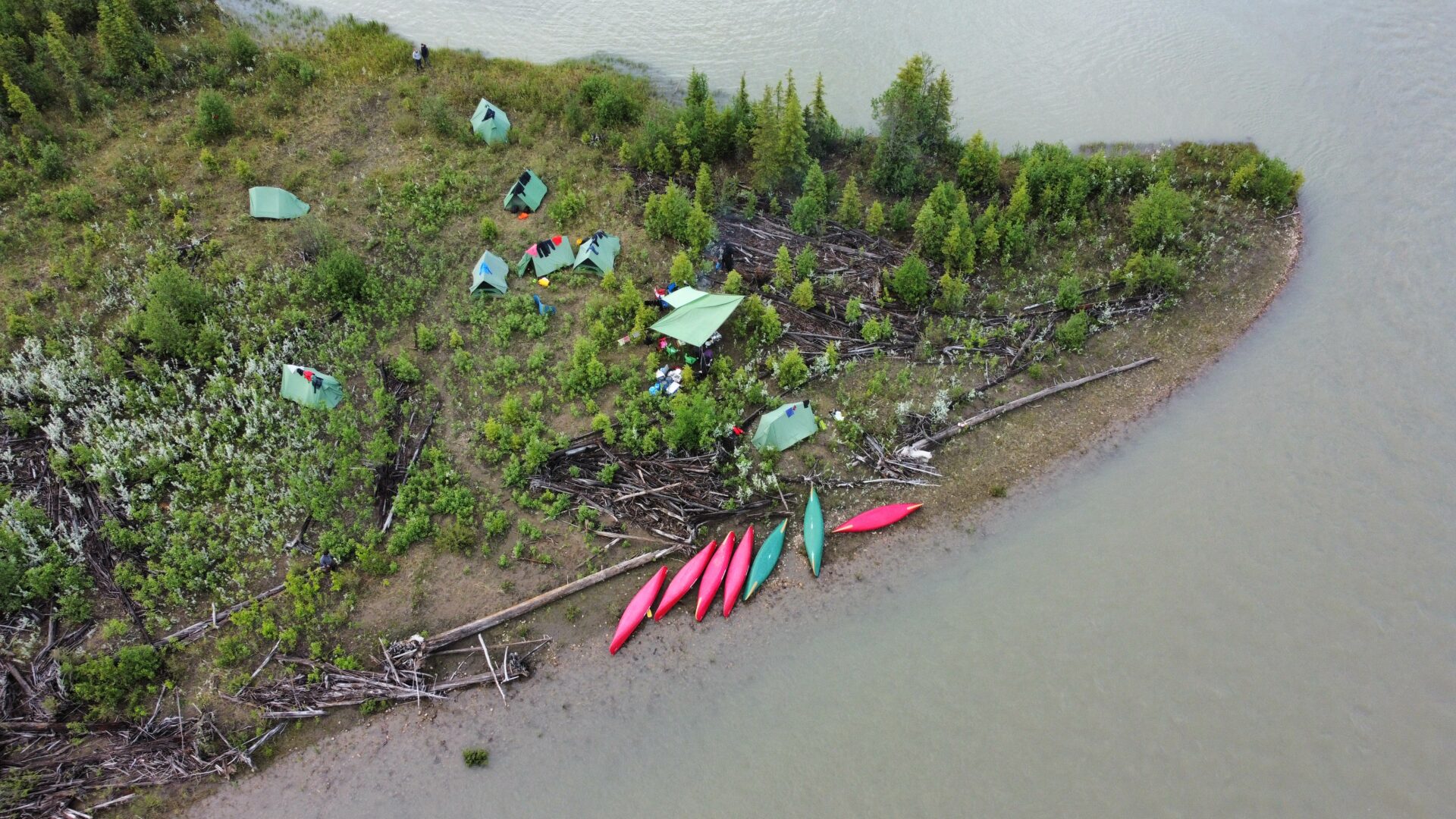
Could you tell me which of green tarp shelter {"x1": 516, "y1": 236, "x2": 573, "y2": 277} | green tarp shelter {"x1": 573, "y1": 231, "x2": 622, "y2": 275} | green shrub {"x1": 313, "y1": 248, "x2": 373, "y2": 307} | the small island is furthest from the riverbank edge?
green shrub {"x1": 313, "y1": 248, "x2": 373, "y2": 307}

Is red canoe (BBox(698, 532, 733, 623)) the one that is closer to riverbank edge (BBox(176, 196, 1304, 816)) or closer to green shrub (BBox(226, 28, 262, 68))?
riverbank edge (BBox(176, 196, 1304, 816))

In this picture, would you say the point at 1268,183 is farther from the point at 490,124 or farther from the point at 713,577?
the point at 490,124

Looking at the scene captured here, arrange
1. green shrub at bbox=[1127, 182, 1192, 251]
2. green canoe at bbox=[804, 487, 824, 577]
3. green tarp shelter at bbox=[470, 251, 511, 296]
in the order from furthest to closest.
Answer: green shrub at bbox=[1127, 182, 1192, 251] → green tarp shelter at bbox=[470, 251, 511, 296] → green canoe at bbox=[804, 487, 824, 577]

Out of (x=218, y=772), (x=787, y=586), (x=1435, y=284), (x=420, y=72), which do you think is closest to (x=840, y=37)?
(x=420, y=72)

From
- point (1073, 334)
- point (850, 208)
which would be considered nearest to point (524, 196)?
point (850, 208)

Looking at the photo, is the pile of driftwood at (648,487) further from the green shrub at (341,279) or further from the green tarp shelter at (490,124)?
the green tarp shelter at (490,124)

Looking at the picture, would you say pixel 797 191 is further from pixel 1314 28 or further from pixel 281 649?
pixel 1314 28

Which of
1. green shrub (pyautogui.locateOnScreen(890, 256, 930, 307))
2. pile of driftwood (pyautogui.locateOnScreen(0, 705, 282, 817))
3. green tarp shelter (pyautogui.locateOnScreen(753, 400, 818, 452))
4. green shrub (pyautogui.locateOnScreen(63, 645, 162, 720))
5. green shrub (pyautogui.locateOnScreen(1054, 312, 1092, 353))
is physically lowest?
pile of driftwood (pyautogui.locateOnScreen(0, 705, 282, 817))
